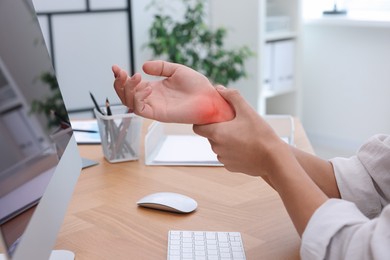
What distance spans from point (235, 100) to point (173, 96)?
121mm

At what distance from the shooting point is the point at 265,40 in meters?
3.19

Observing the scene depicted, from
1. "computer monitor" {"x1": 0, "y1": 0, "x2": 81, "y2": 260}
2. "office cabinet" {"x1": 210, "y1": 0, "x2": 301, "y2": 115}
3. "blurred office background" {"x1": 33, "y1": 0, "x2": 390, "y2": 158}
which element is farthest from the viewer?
"office cabinet" {"x1": 210, "y1": 0, "x2": 301, "y2": 115}

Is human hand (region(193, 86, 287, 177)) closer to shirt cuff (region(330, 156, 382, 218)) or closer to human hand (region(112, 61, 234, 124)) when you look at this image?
human hand (region(112, 61, 234, 124))

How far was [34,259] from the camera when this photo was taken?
695mm

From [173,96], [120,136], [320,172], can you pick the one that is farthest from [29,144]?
[120,136]

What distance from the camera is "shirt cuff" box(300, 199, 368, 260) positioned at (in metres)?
0.74

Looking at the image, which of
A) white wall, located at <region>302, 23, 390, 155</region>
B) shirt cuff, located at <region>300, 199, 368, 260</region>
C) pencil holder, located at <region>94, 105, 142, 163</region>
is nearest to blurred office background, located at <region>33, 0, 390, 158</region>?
white wall, located at <region>302, 23, 390, 155</region>

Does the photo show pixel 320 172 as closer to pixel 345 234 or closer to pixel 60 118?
pixel 345 234

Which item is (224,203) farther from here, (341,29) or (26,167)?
(341,29)

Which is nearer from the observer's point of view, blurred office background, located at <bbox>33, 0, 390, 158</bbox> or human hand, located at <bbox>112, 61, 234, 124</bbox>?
human hand, located at <bbox>112, 61, 234, 124</bbox>

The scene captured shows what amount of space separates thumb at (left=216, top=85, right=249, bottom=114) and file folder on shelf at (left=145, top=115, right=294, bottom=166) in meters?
0.42

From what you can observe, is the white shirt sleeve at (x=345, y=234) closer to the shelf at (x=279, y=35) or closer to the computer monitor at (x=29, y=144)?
the computer monitor at (x=29, y=144)

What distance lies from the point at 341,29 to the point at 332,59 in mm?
181

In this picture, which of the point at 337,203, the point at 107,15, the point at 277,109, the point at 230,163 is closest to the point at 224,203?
the point at 230,163
